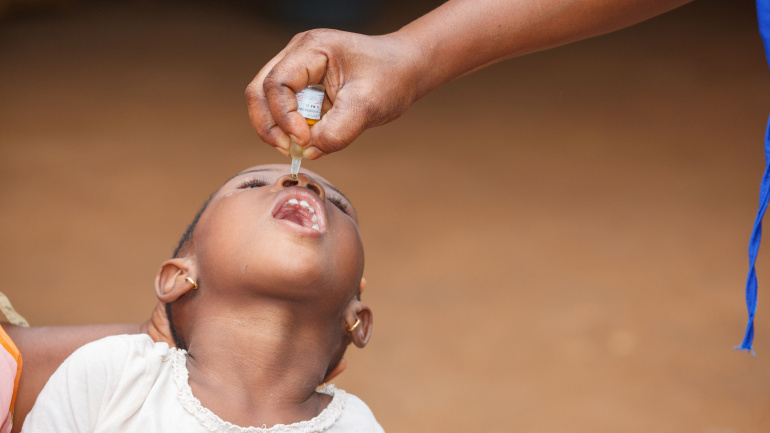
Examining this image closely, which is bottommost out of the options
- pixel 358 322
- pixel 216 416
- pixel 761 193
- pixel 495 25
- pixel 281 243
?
pixel 216 416

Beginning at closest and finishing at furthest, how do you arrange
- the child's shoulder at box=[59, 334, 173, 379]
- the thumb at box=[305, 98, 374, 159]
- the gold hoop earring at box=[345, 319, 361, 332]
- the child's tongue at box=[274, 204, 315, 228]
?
the thumb at box=[305, 98, 374, 159], the child's shoulder at box=[59, 334, 173, 379], the child's tongue at box=[274, 204, 315, 228], the gold hoop earring at box=[345, 319, 361, 332]

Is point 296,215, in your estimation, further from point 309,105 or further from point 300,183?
point 309,105

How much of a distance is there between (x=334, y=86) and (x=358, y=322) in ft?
1.79

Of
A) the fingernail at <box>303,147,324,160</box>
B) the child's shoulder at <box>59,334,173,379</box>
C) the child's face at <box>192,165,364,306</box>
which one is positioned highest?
the fingernail at <box>303,147,324,160</box>

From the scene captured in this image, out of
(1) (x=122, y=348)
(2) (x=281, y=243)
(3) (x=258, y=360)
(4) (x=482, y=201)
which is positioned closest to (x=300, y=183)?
(2) (x=281, y=243)

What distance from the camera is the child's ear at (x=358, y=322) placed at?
175cm

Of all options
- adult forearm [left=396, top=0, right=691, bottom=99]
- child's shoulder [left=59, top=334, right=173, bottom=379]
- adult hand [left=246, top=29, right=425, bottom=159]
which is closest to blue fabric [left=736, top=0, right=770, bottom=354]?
adult forearm [left=396, top=0, right=691, bottom=99]

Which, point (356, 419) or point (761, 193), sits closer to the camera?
point (761, 193)

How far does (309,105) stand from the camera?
4.89 ft

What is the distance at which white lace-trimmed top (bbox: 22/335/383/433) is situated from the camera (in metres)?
1.49

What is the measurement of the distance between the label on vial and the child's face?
0.18 metres

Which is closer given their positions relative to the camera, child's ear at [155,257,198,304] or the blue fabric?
the blue fabric

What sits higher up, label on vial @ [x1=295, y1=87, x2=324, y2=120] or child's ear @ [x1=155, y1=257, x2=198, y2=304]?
label on vial @ [x1=295, y1=87, x2=324, y2=120]

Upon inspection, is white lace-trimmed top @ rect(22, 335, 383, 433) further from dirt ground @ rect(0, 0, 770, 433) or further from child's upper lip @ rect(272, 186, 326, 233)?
dirt ground @ rect(0, 0, 770, 433)
